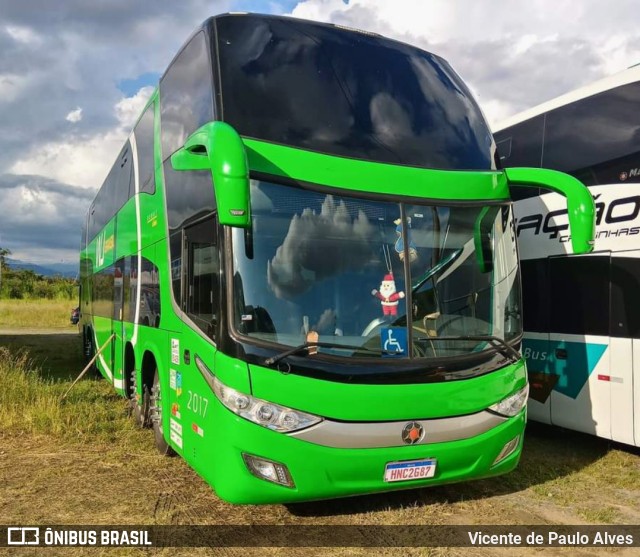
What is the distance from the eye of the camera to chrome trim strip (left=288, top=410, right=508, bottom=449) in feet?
14.3

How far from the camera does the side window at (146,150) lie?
7.19 metres

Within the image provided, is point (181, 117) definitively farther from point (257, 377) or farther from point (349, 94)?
point (257, 377)

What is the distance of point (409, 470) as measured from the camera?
464 cm

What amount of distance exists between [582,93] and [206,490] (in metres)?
6.00

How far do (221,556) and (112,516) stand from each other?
3.96ft

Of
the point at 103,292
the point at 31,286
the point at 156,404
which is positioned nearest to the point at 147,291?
the point at 156,404

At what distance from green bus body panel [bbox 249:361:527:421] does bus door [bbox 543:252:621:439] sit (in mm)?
2194

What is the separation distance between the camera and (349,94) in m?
5.39

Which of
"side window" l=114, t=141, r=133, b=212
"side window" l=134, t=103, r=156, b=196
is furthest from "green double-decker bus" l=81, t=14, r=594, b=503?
"side window" l=114, t=141, r=133, b=212

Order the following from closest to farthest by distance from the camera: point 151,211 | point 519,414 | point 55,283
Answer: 1. point 519,414
2. point 151,211
3. point 55,283

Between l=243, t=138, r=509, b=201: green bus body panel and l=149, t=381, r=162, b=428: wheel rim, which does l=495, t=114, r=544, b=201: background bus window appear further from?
l=149, t=381, r=162, b=428: wheel rim

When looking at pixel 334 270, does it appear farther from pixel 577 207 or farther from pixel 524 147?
pixel 524 147

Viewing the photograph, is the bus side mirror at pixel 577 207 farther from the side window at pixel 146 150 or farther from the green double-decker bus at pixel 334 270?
the side window at pixel 146 150

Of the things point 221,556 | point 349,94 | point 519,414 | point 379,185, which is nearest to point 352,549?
point 221,556
